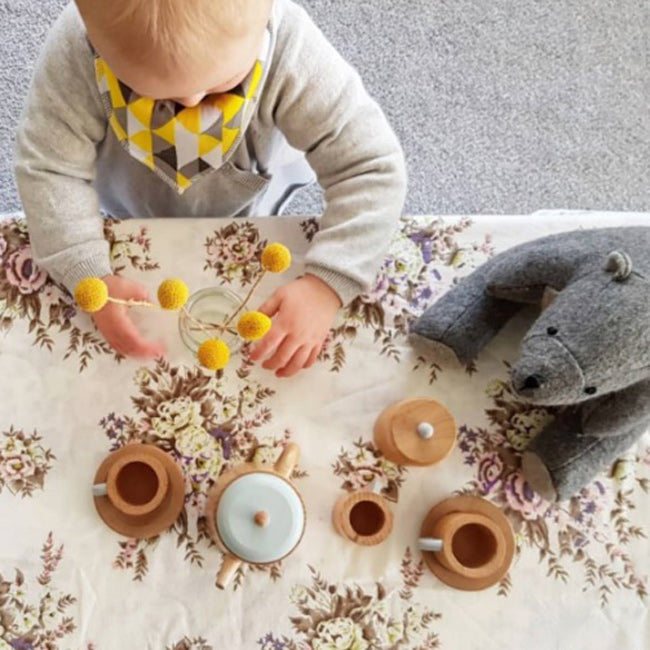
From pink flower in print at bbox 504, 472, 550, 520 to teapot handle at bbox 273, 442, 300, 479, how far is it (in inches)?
7.2

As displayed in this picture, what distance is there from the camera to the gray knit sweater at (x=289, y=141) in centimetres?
63

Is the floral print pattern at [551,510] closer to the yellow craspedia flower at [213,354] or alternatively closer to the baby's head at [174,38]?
the yellow craspedia flower at [213,354]

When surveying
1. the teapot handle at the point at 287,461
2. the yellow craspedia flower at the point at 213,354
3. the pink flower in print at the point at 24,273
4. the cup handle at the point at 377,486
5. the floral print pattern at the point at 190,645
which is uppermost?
the yellow craspedia flower at the point at 213,354

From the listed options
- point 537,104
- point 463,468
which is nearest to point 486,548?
point 463,468

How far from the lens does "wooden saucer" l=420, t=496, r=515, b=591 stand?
0.60 meters

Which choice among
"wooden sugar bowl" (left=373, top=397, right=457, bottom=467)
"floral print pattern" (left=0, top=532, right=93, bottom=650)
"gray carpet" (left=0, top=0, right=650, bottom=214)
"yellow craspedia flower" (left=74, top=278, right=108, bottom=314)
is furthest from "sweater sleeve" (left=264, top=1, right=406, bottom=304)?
"gray carpet" (left=0, top=0, right=650, bottom=214)

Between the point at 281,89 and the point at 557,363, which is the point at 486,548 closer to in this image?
the point at 557,363

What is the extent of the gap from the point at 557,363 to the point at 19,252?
458 mm

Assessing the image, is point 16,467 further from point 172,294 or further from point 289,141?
point 289,141

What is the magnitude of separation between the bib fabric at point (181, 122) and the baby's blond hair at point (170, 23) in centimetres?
11

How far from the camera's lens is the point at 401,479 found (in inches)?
25.1

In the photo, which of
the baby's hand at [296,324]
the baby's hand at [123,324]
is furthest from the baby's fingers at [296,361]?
the baby's hand at [123,324]

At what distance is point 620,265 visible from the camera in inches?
21.3

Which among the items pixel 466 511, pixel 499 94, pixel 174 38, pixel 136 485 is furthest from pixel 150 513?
pixel 499 94
